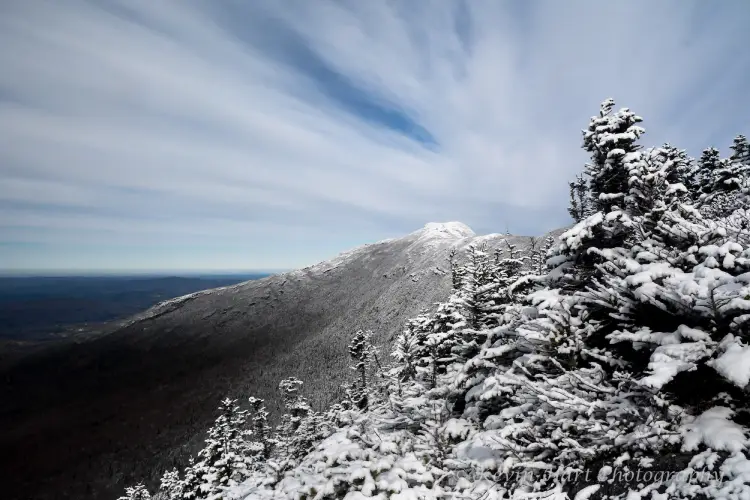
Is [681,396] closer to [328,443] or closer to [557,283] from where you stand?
[557,283]

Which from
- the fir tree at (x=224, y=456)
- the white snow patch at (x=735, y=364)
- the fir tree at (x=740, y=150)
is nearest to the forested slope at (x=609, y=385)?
the white snow patch at (x=735, y=364)

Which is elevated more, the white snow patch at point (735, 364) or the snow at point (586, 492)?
the white snow patch at point (735, 364)

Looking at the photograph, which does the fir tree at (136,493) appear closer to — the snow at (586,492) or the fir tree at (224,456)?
the fir tree at (224,456)

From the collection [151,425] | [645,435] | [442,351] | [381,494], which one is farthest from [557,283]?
[151,425]

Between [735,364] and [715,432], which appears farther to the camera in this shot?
[715,432]

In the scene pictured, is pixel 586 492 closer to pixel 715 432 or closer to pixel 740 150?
pixel 715 432

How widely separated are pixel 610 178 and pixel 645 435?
8.63 meters

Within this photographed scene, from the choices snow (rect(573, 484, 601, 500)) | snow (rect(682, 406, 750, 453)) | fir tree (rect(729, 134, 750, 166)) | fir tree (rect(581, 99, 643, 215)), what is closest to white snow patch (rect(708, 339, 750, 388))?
snow (rect(682, 406, 750, 453))

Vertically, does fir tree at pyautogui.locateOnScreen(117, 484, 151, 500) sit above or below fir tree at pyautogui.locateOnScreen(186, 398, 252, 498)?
below

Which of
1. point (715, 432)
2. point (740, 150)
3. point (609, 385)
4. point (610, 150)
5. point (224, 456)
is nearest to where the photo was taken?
point (715, 432)

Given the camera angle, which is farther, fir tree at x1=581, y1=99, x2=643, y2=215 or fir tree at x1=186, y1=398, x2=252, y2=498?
fir tree at x1=186, y1=398, x2=252, y2=498

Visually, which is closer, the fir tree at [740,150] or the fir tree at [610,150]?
the fir tree at [610,150]

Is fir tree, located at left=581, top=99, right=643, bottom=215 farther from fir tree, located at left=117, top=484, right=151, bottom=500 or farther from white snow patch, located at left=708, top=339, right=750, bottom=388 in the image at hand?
fir tree, located at left=117, top=484, right=151, bottom=500

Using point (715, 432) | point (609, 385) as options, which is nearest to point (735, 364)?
point (715, 432)
